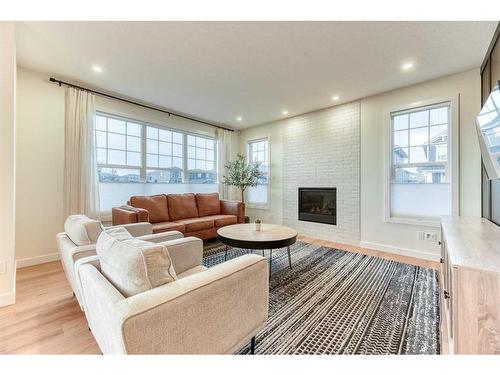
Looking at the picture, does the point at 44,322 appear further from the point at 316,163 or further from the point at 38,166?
the point at 316,163

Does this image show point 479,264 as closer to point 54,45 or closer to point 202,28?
point 202,28

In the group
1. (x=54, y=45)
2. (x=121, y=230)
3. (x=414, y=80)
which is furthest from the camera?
(x=414, y=80)

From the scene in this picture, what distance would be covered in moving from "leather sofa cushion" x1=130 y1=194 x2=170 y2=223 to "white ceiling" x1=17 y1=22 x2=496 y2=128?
1688 millimetres

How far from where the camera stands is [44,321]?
169 centimetres

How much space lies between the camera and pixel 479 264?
3.38 feet

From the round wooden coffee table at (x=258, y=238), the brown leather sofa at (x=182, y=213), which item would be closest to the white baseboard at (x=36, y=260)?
the brown leather sofa at (x=182, y=213)

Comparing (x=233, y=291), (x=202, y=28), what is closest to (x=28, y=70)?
(x=202, y=28)

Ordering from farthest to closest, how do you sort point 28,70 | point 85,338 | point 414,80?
1. point 414,80
2. point 28,70
3. point 85,338

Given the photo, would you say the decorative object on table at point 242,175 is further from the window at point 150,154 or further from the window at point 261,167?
the window at point 150,154

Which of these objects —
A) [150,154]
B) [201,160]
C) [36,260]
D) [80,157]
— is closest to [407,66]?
[201,160]

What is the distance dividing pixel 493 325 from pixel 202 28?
2766 mm

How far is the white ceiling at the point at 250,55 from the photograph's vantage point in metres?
2.03

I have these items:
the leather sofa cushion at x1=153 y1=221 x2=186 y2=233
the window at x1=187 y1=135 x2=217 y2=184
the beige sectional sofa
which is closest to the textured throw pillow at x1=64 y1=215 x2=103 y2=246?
the beige sectional sofa

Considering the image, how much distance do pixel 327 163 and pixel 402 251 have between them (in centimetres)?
184
